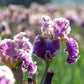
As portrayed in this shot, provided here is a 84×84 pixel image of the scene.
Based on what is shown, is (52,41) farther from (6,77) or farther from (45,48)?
(6,77)

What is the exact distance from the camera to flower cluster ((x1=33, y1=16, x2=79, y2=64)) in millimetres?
1268

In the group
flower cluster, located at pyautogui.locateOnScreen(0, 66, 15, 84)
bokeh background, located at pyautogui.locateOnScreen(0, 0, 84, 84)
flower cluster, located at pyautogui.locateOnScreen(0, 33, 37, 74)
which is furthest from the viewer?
bokeh background, located at pyautogui.locateOnScreen(0, 0, 84, 84)

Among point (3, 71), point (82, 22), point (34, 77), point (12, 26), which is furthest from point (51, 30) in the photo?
point (82, 22)

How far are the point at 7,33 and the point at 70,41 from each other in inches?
73.3

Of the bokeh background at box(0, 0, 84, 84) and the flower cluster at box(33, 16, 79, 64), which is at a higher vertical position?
the flower cluster at box(33, 16, 79, 64)

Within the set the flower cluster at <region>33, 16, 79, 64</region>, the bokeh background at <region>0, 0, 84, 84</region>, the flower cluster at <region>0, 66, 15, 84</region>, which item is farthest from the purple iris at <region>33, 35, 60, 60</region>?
the bokeh background at <region>0, 0, 84, 84</region>

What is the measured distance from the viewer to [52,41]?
1305 mm

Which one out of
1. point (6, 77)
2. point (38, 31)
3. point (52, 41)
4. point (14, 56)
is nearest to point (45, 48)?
point (52, 41)

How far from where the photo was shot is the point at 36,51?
50.1 inches

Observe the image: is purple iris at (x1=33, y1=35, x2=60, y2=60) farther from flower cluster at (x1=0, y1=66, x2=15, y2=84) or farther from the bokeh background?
the bokeh background

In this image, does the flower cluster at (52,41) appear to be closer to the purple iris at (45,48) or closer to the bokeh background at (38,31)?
the purple iris at (45,48)

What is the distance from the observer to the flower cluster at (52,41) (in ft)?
4.16

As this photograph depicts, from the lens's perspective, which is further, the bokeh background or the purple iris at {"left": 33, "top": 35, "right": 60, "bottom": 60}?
the bokeh background

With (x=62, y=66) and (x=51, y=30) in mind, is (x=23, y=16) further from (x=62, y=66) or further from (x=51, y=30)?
(x=51, y=30)
